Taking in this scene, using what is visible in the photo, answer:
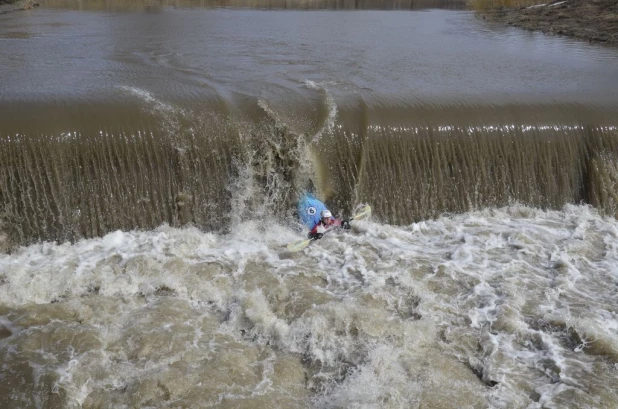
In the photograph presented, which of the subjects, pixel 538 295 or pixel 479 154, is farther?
pixel 479 154

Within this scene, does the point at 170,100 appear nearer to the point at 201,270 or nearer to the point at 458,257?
the point at 201,270

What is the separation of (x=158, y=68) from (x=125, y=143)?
146 inches

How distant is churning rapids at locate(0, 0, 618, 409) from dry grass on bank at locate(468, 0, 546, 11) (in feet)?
42.2

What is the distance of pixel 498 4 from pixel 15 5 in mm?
18572

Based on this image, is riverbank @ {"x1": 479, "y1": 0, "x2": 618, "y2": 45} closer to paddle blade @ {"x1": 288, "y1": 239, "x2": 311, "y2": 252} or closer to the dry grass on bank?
the dry grass on bank

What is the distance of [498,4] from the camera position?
22.4 metres

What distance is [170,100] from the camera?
23.4ft

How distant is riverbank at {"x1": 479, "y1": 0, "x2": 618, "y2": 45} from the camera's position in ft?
48.1

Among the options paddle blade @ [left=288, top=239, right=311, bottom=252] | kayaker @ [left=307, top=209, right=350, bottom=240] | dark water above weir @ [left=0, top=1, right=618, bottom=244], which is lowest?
paddle blade @ [left=288, top=239, right=311, bottom=252]

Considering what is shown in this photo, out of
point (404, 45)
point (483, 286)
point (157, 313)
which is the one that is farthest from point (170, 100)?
point (404, 45)

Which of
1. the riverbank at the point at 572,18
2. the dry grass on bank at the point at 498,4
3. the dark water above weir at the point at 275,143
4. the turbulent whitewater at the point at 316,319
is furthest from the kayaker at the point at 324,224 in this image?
the dry grass on bank at the point at 498,4

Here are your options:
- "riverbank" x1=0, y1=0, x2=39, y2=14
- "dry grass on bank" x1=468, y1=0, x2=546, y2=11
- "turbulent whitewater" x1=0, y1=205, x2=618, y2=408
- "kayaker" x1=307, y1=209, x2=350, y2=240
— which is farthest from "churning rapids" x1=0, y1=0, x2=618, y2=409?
"dry grass on bank" x1=468, y1=0, x2=546, y2=11

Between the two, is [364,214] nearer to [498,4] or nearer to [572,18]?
[572,18]

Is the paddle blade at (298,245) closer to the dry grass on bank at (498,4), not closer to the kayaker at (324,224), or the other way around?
the kayaker at (324,224)
